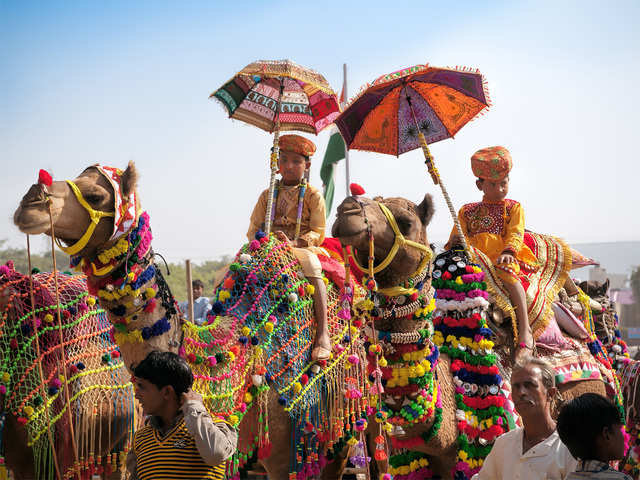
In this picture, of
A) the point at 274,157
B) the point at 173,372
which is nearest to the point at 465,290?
the point at 274,157

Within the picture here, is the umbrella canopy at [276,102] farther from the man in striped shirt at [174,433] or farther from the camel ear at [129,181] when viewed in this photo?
the man in striped shirt at [174,433]

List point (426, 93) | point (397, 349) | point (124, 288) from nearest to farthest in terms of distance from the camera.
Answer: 1. point (124, 288)
2. point (397, 349)
3. point (426, 93)

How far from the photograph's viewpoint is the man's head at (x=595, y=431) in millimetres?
2631

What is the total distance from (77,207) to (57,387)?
1.59 m

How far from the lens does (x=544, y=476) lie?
3018mm

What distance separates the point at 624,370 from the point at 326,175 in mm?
9318

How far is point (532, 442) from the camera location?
315cm

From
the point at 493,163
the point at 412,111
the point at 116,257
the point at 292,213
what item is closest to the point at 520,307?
the point at 493,163

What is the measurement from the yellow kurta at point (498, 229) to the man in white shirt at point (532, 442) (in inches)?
99.5

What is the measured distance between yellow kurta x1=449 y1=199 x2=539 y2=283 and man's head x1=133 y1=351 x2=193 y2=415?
3246mm

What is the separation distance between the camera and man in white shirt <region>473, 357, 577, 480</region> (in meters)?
3.03

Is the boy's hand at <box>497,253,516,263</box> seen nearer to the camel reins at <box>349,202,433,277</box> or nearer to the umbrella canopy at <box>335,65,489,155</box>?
the umbrella canopy at <box>335,65,489,155</box>

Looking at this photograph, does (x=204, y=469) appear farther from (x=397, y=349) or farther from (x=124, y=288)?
(x=397, y=349)

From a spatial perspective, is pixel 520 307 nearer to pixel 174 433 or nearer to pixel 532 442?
pixel 532 442
